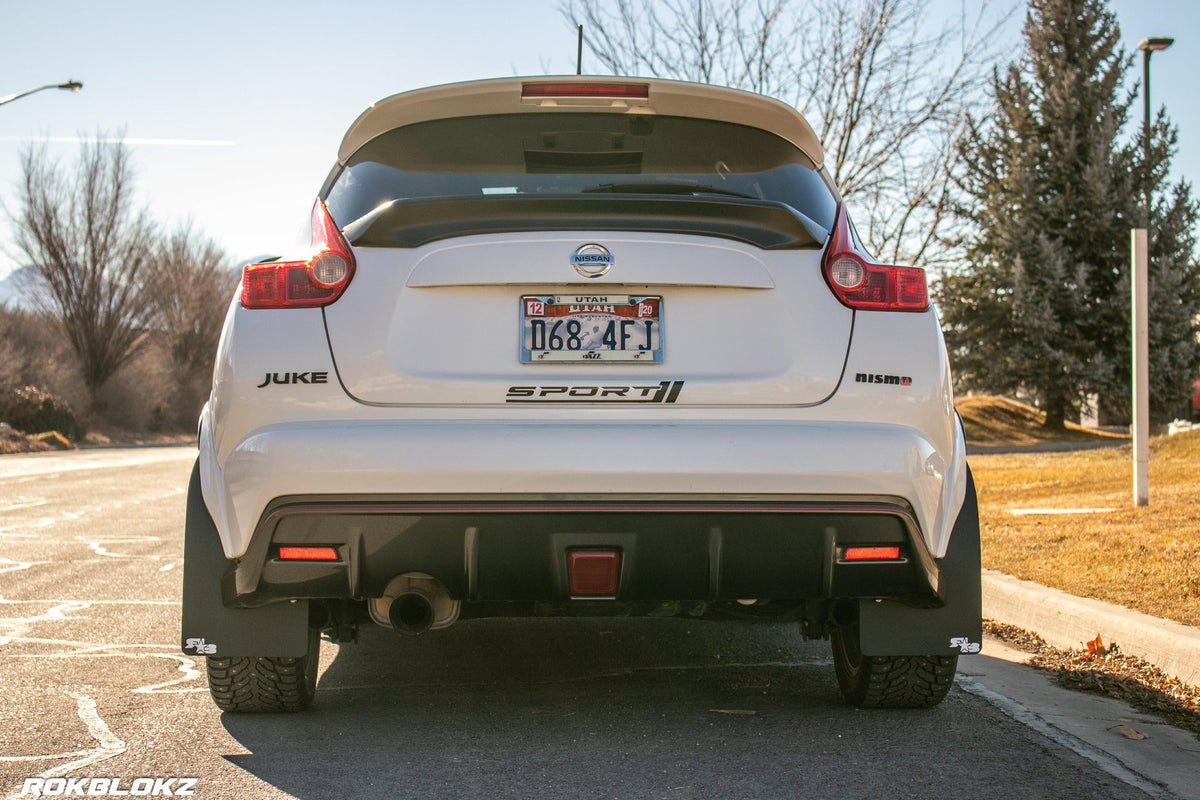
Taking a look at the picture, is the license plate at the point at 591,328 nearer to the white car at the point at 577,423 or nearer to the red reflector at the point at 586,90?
the white car at the point at 577,423

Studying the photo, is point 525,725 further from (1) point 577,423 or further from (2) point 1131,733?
(2) point 1131,733

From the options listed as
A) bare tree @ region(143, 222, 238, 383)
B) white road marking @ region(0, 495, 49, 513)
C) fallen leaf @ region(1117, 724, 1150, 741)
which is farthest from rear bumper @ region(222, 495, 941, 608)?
bare tree @ region(143, 222, 238, 383)

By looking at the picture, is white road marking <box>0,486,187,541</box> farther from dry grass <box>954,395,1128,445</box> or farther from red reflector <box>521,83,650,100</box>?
dry grass <box>954,395,1128,445</box>

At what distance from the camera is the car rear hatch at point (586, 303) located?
328cm

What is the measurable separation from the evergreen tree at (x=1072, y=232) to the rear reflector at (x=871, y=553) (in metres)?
25.0

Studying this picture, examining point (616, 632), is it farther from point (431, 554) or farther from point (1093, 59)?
point (1093, 59)

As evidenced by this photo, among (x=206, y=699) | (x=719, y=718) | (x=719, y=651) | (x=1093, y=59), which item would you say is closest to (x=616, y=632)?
(x=719, y=651)

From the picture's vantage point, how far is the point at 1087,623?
5.29m

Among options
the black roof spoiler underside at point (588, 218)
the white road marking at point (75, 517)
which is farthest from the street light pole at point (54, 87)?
the black roof spoiler underside at point (588, 218)

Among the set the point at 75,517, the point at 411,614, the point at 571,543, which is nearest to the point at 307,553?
the point at 411,614

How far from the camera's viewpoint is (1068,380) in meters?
27.2

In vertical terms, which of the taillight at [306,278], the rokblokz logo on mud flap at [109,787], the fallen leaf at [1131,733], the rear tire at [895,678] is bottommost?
the fallen leaf at [1131,733]

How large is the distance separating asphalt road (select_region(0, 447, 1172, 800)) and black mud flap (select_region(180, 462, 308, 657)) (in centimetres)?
33

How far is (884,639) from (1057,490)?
8544 millimetres
